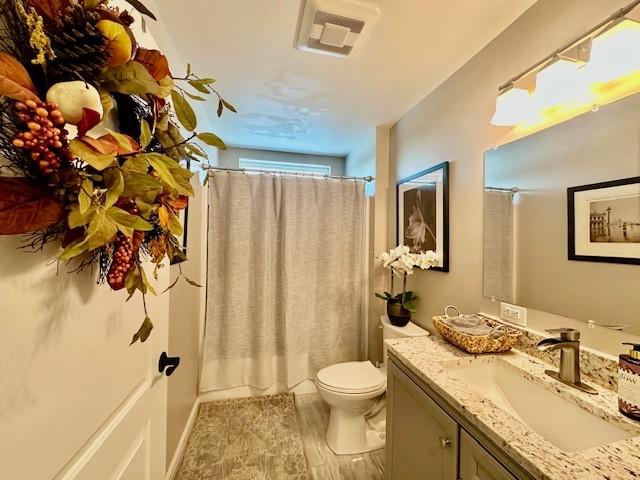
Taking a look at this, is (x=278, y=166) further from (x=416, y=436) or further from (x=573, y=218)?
(x=416, y=436)

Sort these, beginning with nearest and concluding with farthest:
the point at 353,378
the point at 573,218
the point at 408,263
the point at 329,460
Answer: the point at 573,218 < the point at 329,460 < the point at 353,378 < the point at 408,263

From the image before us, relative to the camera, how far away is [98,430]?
0.63m

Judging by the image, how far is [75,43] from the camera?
1.39ft

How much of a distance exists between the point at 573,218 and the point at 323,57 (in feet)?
4.83

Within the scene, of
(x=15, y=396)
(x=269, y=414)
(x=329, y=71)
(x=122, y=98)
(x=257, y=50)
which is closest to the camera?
(x=15, y=396)

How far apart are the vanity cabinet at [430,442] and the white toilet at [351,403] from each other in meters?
0.41

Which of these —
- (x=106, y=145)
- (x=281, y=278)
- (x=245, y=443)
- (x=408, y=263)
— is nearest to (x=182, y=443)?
(x=245, y=443)

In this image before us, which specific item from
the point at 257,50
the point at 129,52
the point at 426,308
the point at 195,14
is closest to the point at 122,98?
the point at 129,52

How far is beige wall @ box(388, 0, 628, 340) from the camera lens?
3.71ft

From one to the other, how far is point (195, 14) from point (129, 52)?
1.14 metres

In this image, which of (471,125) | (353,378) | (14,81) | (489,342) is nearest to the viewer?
(14,81)

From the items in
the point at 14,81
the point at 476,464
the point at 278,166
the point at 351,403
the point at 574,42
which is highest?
the point at 278,166

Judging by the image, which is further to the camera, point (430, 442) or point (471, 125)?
point (471, 125)

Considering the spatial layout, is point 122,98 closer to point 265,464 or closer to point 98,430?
point 98,430
